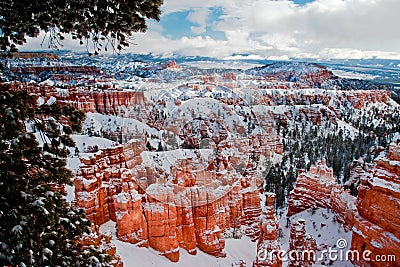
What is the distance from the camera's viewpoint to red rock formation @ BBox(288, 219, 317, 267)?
413 inches

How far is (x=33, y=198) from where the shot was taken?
2.97 metres

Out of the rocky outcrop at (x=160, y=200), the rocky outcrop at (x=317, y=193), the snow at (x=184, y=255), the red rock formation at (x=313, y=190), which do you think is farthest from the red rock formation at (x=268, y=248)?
the red rock formation at (x=313, y=190)

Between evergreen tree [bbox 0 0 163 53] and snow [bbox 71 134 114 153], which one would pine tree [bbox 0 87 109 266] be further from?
snow [bbox 71 134 114 153]

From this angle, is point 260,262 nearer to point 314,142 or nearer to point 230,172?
point 230,172

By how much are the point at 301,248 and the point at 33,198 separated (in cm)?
1013

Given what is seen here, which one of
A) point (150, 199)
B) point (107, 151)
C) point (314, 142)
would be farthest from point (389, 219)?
point (314, 142)

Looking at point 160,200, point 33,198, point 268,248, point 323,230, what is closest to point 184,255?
point 160,200

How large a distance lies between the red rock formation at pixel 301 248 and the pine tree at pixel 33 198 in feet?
28.9

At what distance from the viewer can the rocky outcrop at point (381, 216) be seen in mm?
9188

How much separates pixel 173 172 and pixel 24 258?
9744 millimetres

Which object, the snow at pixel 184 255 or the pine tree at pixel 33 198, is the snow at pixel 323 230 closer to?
the snow at pixel 184 255

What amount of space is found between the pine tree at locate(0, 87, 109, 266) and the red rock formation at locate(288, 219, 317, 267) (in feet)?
28.9

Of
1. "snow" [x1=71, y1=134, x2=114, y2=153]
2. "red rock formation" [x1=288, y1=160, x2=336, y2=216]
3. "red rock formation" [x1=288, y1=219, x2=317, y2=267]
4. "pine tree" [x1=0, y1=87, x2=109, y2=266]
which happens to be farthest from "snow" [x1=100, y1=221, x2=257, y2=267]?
"snow" [x1=71, y1=134, x2=114, y2=153]

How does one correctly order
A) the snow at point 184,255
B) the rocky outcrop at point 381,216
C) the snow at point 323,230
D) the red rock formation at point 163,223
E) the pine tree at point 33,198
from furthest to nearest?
1. the snow at point 323,230
2. the red rock formation at point 163,223
3. the snow at point 184,255
4. the rocky outcrop at point 381,216
5. the pine tree at point 33,198
